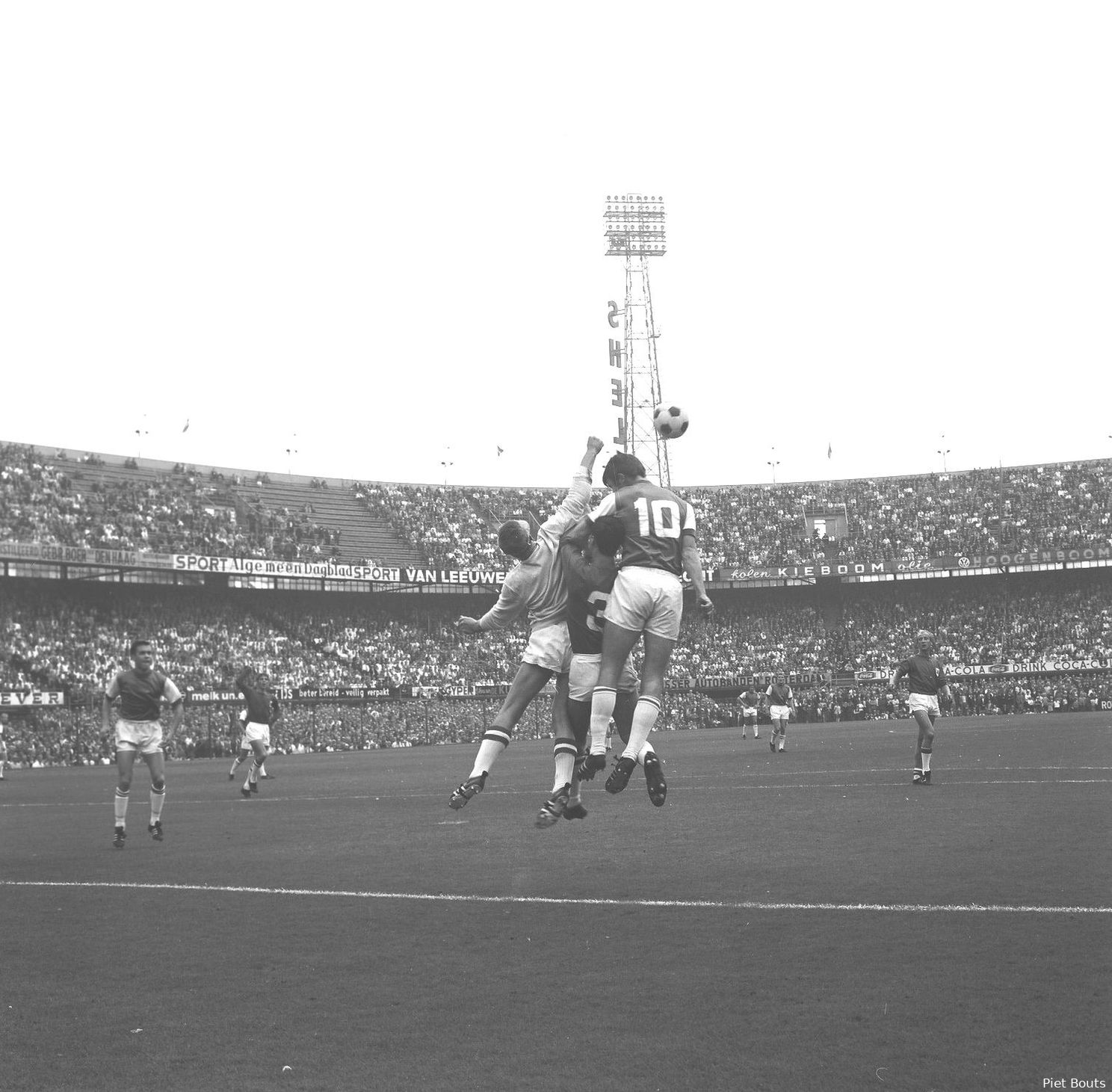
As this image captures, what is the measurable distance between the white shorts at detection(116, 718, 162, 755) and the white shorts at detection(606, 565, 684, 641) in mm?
8719

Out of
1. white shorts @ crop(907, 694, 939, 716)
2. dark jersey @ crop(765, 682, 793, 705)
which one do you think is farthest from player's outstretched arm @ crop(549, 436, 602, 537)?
dark jersey @ crop(765, 682, 793, 705)

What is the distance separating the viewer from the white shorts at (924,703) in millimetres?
20516

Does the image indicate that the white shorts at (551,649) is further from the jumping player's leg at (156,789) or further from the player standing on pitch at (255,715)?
the player standing on pitch at (255,715)

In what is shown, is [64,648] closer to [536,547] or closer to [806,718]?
[806,718]

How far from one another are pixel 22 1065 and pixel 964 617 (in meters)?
65.1

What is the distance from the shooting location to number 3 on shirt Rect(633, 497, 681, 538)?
910 cm

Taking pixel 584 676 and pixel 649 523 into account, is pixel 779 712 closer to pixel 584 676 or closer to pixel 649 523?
pixel 584 676

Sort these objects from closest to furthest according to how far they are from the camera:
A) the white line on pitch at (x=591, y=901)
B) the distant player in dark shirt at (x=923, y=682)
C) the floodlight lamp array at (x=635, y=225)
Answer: the white line on pitch at (x=591, y=901)
the distant player in dark shirt at (x=923, y=682)
the floodlight lamp array at (x=635, y=225)

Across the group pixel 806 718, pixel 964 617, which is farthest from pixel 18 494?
pixel 964 617

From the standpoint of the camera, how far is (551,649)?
10.0 metres

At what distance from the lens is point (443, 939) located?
8398 millimetres

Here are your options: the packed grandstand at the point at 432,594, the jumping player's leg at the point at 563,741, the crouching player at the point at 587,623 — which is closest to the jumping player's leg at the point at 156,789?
the jumping player's leg at the point at 563,741

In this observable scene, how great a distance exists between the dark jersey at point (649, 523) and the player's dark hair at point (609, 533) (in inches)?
1.6

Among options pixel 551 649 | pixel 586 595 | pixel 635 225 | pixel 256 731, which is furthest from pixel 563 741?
pixel 635 225
